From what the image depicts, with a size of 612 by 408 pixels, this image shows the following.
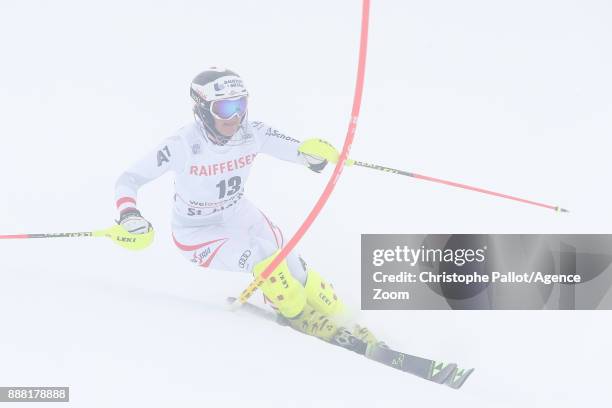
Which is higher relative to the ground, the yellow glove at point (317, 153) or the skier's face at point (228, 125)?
the skier's face at point (228, 125)

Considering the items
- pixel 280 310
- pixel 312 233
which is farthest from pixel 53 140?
pixel 280 310

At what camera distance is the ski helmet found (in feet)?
12.8

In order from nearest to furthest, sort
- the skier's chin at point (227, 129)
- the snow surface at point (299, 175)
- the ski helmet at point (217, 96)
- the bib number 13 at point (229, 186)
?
the snow surface at point (299, 175), the ski helmet at point (217, 96), the skier's chin at point (227, 129), the bib number 13 at point (229, 186)

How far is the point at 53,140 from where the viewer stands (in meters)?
6.12

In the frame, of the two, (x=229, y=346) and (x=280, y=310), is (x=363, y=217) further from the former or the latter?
(x=229, y=346)

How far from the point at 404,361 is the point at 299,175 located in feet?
6.38

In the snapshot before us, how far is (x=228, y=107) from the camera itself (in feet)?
12.9

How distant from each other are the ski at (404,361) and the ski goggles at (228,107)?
3.26 ft

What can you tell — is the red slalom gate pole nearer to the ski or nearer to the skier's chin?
the ski

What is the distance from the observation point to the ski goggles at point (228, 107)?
391cm

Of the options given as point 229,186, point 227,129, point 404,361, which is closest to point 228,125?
point 227,129

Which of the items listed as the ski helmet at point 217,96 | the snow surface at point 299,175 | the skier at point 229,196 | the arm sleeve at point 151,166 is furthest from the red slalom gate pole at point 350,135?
the arm sleeve at point 151,166

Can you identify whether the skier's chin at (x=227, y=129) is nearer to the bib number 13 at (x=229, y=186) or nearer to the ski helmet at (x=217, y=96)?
the ski helmet at (x=217, y=96)

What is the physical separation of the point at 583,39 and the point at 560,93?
22.3 inches
